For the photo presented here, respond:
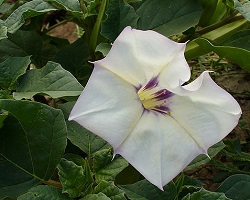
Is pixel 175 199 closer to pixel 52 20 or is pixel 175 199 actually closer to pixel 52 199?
pixel 52 199

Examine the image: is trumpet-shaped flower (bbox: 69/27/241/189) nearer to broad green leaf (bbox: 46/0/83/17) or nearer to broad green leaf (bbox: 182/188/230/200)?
broad green leaf (bbox: 182/188/230/200)

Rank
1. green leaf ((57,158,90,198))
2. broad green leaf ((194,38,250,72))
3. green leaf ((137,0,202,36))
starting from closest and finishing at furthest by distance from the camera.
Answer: green leaf ((57,158,90,198))
broad green leaf ((194,38,250,72))
green leaf ((137,0,202,36))

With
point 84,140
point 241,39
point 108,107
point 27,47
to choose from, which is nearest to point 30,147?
point 84,140

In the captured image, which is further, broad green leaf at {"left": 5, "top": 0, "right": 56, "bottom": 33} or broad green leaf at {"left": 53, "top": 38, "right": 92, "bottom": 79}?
→ broad green leaf at {"left": 53, "top": 38, "right": 92, "bottom": 79}

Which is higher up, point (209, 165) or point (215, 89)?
point (215, 89)

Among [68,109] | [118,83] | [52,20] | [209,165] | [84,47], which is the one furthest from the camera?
[52,20]

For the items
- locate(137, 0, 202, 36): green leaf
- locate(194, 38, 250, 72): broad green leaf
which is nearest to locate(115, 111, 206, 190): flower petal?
locate(194, 38, 250, 72): broad green leaf

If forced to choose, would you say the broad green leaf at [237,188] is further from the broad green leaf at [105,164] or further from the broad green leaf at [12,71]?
the broad green leaf at [12,71]

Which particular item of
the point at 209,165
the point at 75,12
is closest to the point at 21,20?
the point at 75,12

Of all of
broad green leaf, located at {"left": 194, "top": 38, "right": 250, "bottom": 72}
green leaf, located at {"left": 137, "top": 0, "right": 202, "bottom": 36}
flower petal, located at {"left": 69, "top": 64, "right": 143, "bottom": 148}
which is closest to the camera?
flower petal, located at {"left": 69, "top": 64, "right": 143, "bottom": 148}
